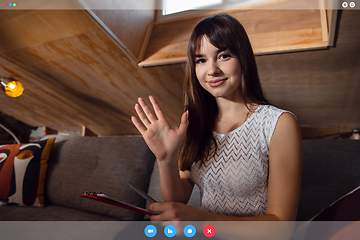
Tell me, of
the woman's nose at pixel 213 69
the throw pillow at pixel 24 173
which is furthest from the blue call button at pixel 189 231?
the throw pillow at pixel 24 173

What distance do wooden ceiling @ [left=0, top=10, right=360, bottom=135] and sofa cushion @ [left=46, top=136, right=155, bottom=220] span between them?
785 mm

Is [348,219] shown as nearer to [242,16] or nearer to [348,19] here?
[348,19]

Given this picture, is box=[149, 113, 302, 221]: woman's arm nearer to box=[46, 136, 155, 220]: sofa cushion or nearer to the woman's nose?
the woman's nose

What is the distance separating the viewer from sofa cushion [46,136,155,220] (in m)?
1.28

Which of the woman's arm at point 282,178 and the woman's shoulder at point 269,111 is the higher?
the woman's shoulder at point 269,111

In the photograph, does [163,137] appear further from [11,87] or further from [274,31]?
[11,87]

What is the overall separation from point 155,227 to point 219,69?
51 centimetres

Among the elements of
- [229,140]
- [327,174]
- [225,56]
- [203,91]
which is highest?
[225,56]

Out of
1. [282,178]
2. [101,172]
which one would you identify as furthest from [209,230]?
[101,172]

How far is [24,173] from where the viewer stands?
1384mm

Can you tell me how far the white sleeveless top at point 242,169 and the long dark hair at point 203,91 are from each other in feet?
0.19

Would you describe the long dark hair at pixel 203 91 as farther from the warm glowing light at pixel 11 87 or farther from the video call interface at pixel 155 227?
the warm glowing light at pixel 11 87

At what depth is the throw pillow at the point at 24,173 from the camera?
1.35 m

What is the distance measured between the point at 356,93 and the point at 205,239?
1.78 meters
